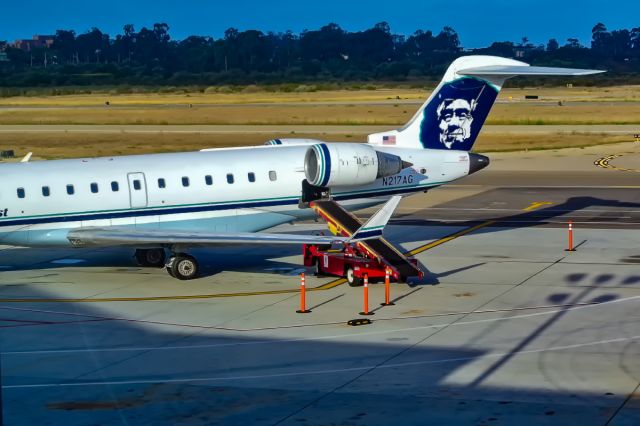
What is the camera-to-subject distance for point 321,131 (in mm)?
89750

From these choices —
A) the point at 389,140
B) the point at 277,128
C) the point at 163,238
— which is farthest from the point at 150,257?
the point at 277,128

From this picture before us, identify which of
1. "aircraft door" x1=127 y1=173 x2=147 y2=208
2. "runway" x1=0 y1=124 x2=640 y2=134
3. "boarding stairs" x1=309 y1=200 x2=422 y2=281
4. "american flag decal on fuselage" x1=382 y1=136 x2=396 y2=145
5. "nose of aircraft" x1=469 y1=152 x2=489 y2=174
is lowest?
"boarding stairs" x1=309 y1=200 x2=422 y2=281

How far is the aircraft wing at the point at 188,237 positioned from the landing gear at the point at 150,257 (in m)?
1.85

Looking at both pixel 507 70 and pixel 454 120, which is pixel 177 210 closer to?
pixel 454 120

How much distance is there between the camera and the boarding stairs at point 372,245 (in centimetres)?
2916

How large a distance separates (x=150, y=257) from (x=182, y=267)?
8.69 feet

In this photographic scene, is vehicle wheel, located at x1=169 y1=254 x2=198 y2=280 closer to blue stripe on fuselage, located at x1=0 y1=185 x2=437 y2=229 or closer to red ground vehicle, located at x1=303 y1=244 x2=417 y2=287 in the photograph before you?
blue stripe on fuselage, located at x1=0 y1=185 x2=437 y2=229

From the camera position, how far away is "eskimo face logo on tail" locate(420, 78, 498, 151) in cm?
3494

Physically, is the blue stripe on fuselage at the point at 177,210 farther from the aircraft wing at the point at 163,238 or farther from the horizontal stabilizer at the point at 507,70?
the horizontal stabilizer at the point at 507,70

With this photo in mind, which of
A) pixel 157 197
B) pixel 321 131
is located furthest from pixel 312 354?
pixel 321 131

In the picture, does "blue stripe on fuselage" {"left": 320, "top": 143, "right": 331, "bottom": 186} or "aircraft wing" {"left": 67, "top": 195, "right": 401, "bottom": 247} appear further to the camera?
"blue stripe on fuselage" {"left": 320, "top": 143, "right": 331, "bottom": 186}

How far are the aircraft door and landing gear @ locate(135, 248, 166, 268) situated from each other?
85.0 inches

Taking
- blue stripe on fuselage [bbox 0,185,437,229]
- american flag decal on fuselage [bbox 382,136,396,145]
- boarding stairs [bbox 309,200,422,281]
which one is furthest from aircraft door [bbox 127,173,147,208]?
american flag decal on fuselage [bbox 382,136,396,145]

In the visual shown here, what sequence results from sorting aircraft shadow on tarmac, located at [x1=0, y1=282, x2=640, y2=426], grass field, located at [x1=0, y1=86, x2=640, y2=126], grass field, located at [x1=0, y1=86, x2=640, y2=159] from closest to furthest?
aircraft shadow on tarmac, located at [x1=0, y1=282, x2=640, y2=426] < grass field, located at [x1=0, y1=86, x2=640, y2=159] < grass field, located at [x1=0, y1=86, x2=640, y2=126]
